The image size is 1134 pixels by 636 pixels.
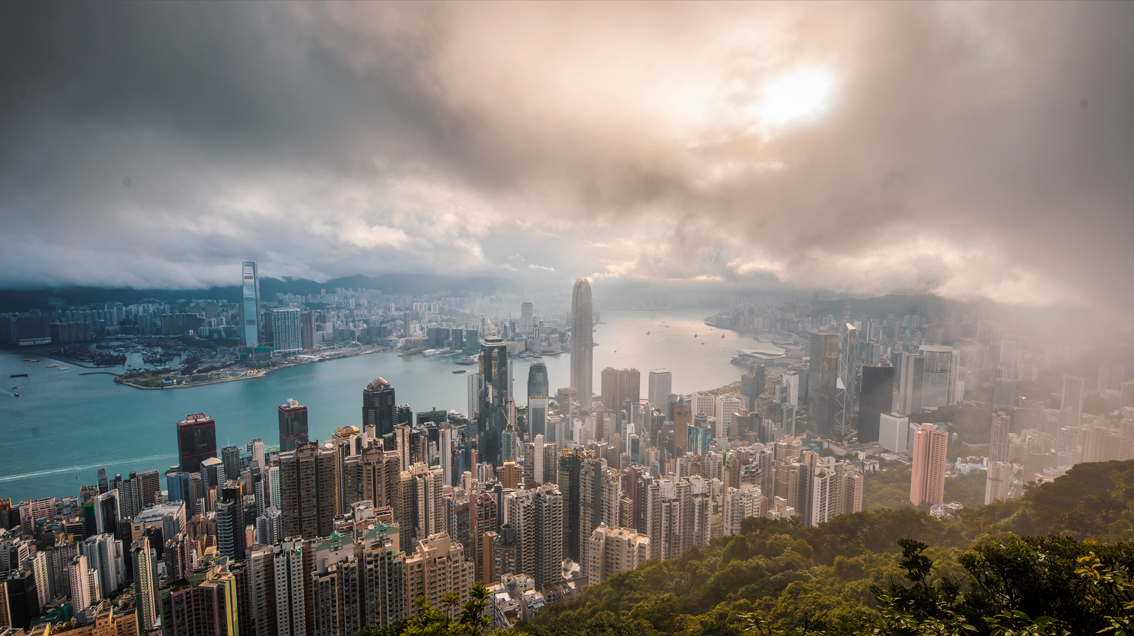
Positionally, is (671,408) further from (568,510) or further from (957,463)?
(957,463)

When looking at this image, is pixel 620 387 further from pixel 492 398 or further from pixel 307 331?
pixel 307 331

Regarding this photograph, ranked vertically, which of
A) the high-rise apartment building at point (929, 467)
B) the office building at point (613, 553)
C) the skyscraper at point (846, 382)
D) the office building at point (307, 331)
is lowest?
the office building at point (613, 553)

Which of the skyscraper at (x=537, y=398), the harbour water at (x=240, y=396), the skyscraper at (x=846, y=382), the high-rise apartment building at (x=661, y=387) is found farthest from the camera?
the high-rise apartment building at (x=661, y=387)

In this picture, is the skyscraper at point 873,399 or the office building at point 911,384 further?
the skyscraper at point 873,399

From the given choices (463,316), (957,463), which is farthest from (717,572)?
(463,316)

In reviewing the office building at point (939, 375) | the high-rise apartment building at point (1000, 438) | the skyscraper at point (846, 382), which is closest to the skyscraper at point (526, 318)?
the skyscraper at point (846, 382)

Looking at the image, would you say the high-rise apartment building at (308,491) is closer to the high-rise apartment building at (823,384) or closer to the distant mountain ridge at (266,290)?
the distant mountain ridge at (266,290)

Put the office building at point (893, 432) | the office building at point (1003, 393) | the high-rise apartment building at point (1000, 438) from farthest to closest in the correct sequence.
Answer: the office building at point (893, 432)
the office building at point (1003, 393)
the high-rise apartment building at point (1000, 438)
